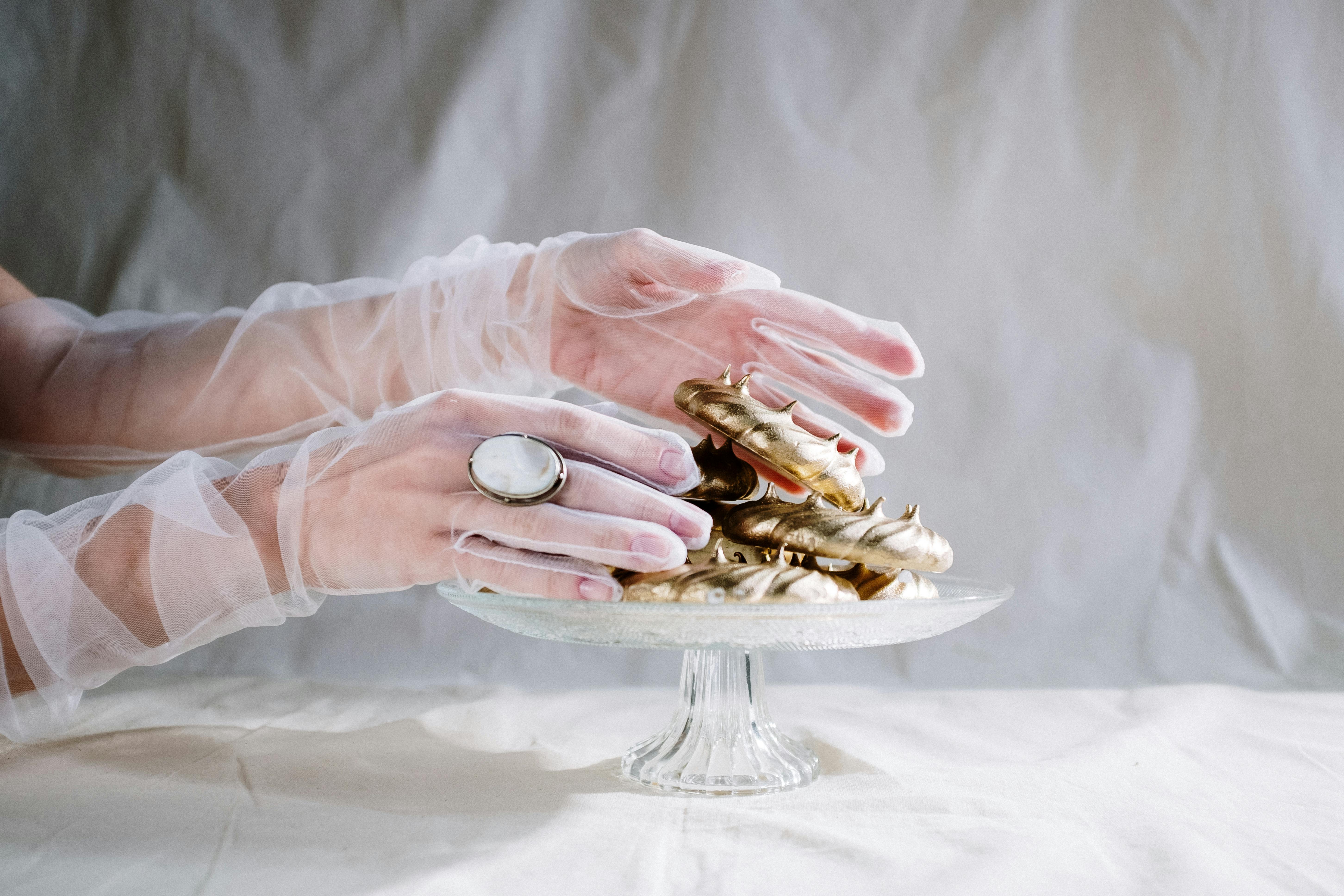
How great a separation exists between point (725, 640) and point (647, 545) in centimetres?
7

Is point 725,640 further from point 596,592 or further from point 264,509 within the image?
point 264,509

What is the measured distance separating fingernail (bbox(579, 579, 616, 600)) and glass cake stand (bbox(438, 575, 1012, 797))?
0.07 feet

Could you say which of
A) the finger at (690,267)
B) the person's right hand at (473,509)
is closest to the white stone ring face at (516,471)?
the person's right hand at (473,509)

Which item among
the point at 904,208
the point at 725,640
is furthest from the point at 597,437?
the point at 904,208

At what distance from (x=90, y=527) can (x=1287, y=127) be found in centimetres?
139

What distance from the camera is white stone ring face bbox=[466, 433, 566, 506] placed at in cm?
69

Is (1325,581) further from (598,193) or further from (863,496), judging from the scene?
(598,193)

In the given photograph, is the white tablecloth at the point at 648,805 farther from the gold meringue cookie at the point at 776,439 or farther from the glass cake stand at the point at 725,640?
the gold meringue cookie at the point at 776,439

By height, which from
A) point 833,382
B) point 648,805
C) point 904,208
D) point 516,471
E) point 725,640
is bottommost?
point 648,805

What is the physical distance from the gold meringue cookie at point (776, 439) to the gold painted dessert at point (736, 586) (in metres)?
0.09

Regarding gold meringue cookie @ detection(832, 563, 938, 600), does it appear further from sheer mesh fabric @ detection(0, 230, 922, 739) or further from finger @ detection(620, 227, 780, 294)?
finger @ detection(620, 227, 780, 294)

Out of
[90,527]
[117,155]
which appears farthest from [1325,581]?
[117,155]

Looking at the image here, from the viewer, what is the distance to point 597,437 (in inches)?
28.6

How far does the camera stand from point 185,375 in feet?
3.88
